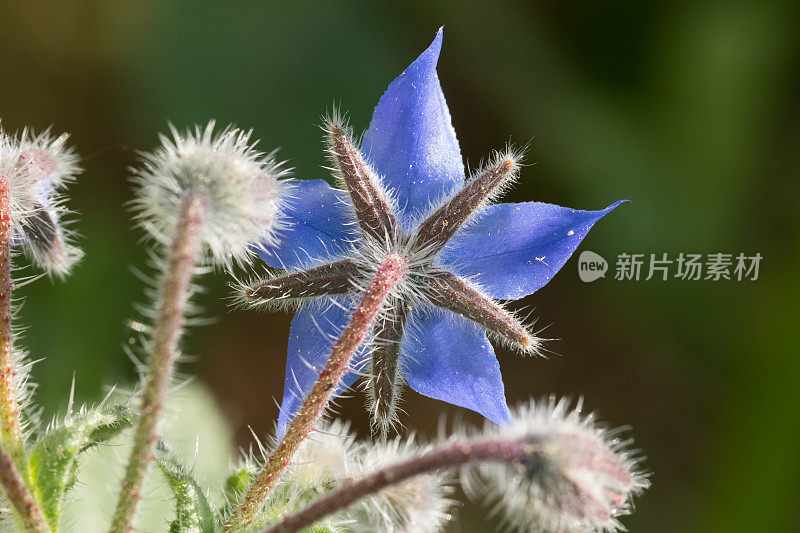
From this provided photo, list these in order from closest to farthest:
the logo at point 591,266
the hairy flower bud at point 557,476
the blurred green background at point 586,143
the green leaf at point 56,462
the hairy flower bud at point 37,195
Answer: the hairy flower bud at point 557,476, the green leaf at point 56,462, the hairy flower bud at point 37,195, the logo at point 591,266, the blurred green background at point 586,143

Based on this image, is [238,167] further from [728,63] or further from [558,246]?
[728,63]

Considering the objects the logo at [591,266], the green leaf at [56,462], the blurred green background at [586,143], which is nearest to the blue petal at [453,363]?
the green leaf at [56,462]

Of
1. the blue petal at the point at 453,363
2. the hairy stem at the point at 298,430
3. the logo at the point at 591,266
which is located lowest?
the hairy stem at the point at 298,430

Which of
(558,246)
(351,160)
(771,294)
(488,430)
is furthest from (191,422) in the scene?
(771,294)

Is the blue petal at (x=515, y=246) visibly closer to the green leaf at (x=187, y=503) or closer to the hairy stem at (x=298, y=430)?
the hairy stem at (x=298, y=430)

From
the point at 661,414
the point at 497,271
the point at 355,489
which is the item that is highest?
the point at 661,414

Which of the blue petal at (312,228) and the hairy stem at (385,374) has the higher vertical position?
the blue petal at (312,228)

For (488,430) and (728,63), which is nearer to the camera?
(488,430)
